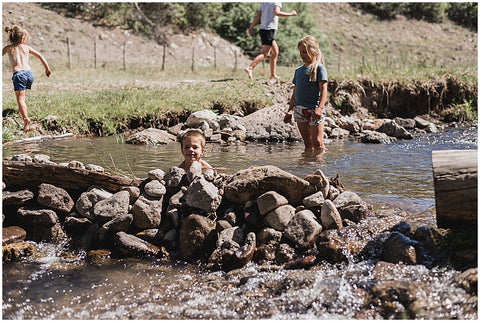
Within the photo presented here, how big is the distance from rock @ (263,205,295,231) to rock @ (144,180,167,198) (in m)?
1.03

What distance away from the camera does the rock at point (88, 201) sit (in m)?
4.39

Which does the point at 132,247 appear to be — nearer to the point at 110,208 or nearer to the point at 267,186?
the point at 110,208

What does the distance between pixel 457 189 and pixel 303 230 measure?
4.05 ft

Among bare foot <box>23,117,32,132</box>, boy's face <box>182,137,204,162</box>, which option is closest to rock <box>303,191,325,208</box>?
boy's face <box>182,137,204,162</box>

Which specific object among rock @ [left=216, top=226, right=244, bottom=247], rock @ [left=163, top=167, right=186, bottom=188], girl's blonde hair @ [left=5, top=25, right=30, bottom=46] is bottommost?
rock @ [left=216, top=226, right=244, bottom=247]

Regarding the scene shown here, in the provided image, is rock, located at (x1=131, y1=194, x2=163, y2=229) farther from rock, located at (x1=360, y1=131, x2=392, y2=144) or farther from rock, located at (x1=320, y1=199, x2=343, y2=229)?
rock, located at (x1=360, y1=131, x2=392, y2=144)

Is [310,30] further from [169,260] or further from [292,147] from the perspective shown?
[169,260]

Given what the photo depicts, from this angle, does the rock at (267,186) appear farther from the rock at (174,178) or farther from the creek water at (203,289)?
the creek water at (203,289)

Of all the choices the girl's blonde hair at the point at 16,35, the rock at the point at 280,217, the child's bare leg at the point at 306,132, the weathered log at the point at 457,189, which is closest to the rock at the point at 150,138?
the girl's blonde hair at the point at 16,35

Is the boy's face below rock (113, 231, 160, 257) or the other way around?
the other way around

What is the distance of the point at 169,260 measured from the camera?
4008 mm

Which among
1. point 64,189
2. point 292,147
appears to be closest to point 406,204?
point 64,189

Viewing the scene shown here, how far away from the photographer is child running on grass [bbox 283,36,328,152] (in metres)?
6.64

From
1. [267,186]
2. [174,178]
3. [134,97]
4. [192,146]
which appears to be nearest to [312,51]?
[192,146]
